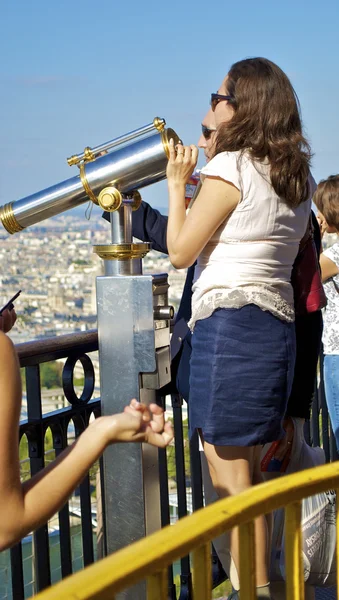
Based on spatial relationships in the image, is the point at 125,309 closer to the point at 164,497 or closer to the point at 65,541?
the point at 65,541

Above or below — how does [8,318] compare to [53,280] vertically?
below

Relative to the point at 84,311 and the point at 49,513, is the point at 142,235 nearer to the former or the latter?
the point at 49,513

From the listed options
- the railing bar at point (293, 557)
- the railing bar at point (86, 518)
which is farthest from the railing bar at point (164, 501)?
the railing bar at point (293, 557)

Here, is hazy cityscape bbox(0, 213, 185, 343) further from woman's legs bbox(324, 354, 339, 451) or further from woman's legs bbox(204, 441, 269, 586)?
woman's legs bbox(204, 441, 269, 586)

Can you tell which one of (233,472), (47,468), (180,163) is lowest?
(233,472)

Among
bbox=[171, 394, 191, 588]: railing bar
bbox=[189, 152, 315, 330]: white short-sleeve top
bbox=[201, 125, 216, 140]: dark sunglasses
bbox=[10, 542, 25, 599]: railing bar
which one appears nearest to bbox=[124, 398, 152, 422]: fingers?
bbox=[189, 152, 315, 330]: white short-sleeve top

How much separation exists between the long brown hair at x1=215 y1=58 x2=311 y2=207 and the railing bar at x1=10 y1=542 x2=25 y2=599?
1.23 metres

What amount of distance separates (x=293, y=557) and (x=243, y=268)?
Answer: 3.68 ft

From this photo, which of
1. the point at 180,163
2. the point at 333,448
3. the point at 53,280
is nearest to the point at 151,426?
the point at 180,163

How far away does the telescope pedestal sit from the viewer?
7.37ft

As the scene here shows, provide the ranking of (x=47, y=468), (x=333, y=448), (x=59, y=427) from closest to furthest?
(x=47, y=468) < (x=59, y=427) < (x=333, y=448)

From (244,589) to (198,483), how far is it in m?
1.85

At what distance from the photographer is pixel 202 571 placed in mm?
1160

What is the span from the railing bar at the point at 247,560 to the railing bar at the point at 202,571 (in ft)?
0.28
